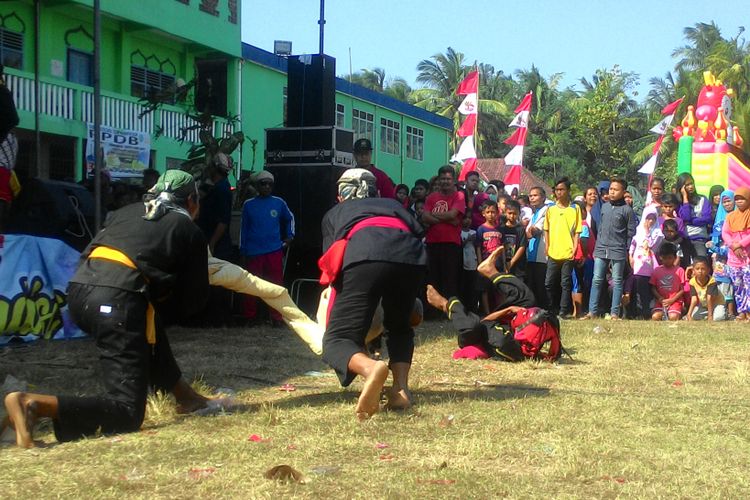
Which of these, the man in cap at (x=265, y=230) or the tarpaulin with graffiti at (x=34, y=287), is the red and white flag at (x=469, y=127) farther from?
the tarpaulin with graffiti at (x=34, y=287)

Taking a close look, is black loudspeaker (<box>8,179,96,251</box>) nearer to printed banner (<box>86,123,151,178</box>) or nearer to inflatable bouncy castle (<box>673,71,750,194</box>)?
printed banner (<box>86,123,151,178</box>)

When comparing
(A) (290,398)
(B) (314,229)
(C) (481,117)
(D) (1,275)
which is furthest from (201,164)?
(C) (481,117)

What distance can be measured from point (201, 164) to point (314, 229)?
5.50 ft

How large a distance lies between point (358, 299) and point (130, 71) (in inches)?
859

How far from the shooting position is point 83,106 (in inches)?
936

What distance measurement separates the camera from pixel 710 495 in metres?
4.23

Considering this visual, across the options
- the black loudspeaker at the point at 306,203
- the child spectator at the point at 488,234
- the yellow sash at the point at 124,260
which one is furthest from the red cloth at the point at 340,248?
the child spectator at the point at 488,234

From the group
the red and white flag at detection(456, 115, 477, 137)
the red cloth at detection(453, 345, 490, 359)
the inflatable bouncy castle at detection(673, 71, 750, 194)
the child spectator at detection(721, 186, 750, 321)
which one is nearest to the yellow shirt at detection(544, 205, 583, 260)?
the child spectator at detection(721, 186, 750, 321)

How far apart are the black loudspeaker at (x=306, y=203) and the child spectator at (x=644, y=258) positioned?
15.5 feet

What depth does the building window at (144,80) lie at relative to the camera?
2640 cm

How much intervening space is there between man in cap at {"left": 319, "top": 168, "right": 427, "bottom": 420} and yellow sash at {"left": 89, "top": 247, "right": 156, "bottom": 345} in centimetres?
109

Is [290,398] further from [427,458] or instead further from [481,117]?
[481,117]

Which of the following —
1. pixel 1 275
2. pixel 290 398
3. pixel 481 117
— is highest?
pixel 481 117

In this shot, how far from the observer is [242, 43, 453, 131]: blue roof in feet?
98.0
